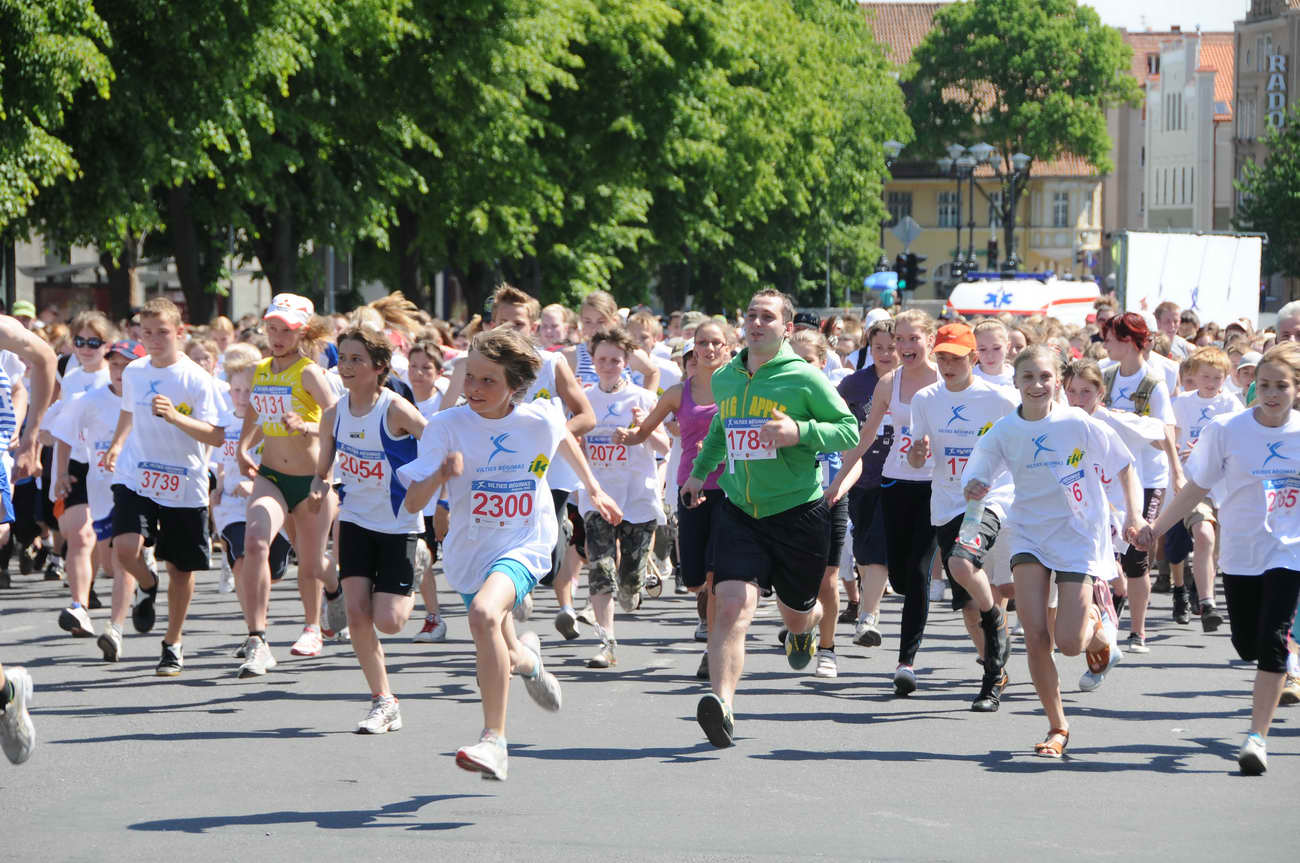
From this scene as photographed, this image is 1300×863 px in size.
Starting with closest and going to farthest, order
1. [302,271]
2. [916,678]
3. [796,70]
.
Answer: [916,678] → [302,271] → [796,70]

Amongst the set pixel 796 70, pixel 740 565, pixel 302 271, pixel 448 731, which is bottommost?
pixel 448 731

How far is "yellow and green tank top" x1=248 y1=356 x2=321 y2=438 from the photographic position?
1075 cm

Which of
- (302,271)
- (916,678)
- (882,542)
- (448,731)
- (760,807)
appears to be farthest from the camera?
(302,271)

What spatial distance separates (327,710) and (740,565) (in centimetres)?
209

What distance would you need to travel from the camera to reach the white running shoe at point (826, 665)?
35.6ft

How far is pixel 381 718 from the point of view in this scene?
29.4 ft

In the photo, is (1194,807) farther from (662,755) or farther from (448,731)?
(448,731)

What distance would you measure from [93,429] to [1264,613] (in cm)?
800

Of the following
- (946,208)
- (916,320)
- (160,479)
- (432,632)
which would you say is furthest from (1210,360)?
(946,208)

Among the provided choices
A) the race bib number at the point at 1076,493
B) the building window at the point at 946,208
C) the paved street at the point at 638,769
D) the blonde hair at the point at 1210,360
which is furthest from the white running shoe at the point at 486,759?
the building window at the point at 946,208

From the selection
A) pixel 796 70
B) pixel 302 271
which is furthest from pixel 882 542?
pixel 796 70

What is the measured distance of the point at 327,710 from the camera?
9609 mm

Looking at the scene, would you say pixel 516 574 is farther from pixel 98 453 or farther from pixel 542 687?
pixel 98 453

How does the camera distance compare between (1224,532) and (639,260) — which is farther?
(639,260)
